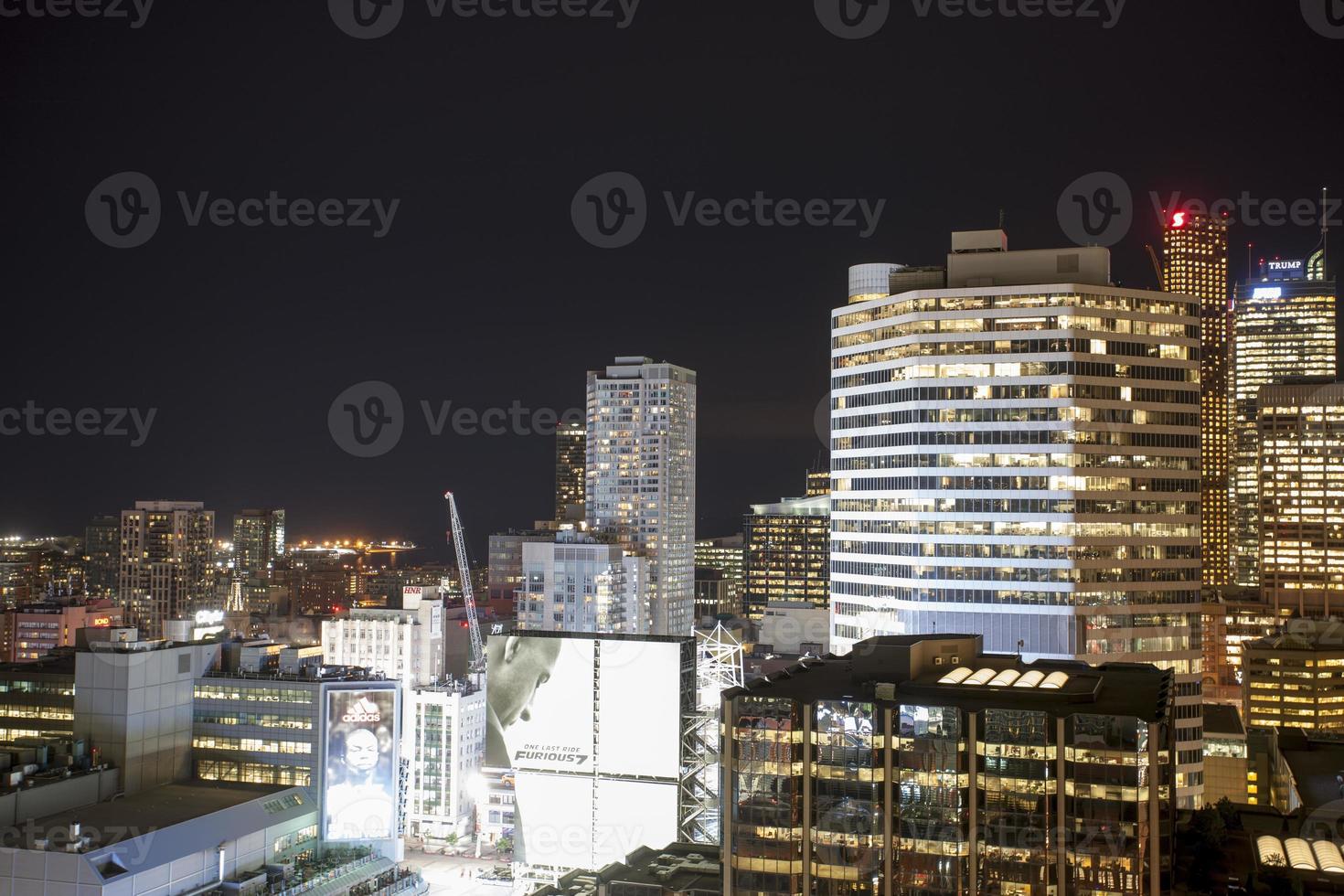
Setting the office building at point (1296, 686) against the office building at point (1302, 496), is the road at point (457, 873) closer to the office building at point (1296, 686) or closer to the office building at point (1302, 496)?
the office building at point (1296, 686)

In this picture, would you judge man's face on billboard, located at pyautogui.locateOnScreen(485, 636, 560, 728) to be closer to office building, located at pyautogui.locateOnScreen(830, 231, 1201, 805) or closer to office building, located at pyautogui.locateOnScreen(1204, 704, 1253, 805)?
office building, located at pyautogui.locateOnScreen(830, 231, 1201, 805)

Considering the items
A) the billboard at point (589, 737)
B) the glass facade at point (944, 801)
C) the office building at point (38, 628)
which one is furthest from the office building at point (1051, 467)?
the office building at point (38, 628)

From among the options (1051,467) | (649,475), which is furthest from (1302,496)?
(1051,467)

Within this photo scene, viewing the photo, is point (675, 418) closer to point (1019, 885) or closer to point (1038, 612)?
point (1038, 612)

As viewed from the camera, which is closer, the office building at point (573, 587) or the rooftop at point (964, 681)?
the rooftop at point (964, 681)

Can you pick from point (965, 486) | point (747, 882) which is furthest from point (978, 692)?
point (965, 486)

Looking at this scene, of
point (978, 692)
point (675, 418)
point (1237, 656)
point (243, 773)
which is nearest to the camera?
point (978, 692)

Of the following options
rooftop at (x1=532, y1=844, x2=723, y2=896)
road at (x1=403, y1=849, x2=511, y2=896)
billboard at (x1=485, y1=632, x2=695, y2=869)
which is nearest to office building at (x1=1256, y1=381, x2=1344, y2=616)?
road at (x1=403, y1=849, x2=511, y2=896)

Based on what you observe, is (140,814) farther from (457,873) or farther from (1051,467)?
(1051,467)
